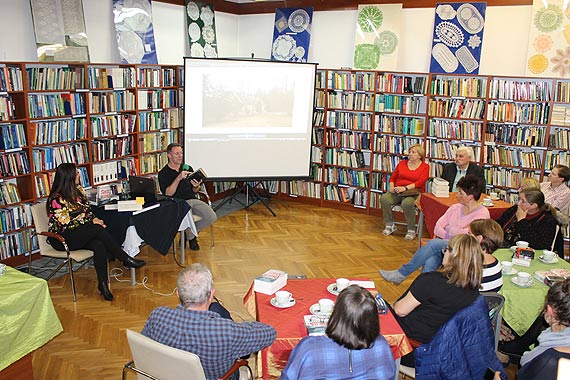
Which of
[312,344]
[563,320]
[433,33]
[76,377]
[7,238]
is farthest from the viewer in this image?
[433,33]

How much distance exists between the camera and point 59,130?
5.95 m

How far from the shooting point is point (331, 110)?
8125mm

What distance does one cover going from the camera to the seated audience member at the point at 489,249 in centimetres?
328

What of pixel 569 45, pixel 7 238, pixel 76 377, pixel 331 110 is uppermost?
pixel 569 45

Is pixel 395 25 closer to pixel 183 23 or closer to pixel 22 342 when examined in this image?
pixel 183 23

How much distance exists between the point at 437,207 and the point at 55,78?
4560 mm

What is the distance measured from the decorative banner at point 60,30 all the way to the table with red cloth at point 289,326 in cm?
432

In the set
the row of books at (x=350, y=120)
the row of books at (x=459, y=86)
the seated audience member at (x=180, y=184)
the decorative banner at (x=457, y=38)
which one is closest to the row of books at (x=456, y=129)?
the row of books at (x=459, y=86)

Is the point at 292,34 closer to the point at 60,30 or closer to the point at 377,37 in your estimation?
the point at 377,37

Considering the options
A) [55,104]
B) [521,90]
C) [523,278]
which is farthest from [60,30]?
[521,90]

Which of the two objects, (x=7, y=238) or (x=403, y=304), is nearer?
(x=403, y=304)

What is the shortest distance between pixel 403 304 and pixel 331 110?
5458mm

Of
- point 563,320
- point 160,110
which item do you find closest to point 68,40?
point 160,110

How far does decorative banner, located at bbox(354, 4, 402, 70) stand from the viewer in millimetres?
7578
